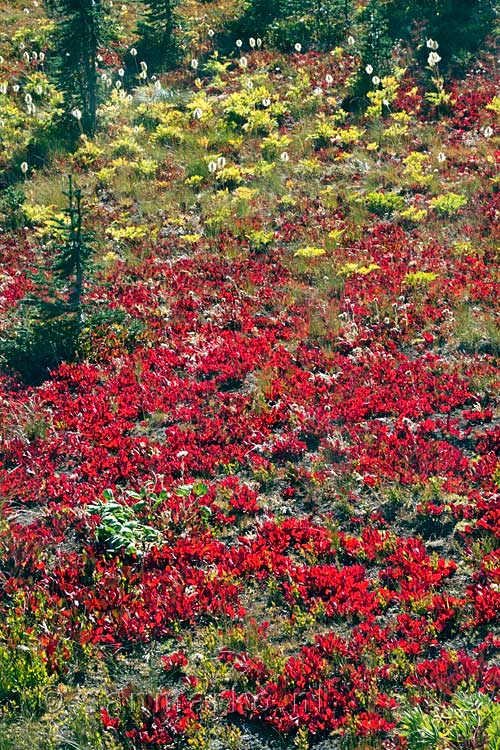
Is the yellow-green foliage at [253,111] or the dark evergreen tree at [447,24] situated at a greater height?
the dark evergreen tree at [447,24]

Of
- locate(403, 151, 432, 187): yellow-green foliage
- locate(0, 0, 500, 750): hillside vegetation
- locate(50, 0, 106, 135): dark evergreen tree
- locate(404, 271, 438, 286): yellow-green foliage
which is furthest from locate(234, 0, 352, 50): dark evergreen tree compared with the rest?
locate(404, 271, 438, 286): yellow-green foliage

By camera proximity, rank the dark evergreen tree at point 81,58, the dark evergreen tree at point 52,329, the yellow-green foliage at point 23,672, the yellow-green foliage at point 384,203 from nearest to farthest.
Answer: the yellow-green foliage at point 23,672 → the dark evergreen tree at point 52,329 → the yellow-green foliage at point 384,203 → the dark evergreen tree at point 81,58

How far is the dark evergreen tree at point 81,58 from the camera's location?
20109mm

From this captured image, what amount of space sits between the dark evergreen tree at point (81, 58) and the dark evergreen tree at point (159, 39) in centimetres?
450

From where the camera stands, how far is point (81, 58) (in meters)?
21.1

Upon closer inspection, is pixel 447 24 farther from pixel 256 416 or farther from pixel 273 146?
pixel 256 416

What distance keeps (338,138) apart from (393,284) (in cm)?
814

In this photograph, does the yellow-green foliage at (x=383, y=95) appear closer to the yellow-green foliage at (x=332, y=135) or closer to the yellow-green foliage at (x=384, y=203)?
the yellow-green foliage at (x=332, y=135)

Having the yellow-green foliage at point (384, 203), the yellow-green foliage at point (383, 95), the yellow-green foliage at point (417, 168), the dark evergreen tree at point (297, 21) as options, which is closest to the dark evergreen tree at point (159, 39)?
Answer: the dark evergreen tree at point (297, 21)

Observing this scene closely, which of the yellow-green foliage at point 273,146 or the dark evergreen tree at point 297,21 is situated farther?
the dark evergreen tree at point 297,21

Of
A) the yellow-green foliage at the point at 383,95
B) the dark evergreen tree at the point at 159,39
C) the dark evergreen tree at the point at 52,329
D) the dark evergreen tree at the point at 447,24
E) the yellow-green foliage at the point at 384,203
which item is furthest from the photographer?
the dark evergreen tree at the point at 159,39

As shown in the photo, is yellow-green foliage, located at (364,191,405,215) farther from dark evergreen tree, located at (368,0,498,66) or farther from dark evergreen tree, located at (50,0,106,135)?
dark evergreen tree, located at (50,0,106,135)

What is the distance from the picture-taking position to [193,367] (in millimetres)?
10914

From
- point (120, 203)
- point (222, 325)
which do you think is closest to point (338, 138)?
point (120, 203)
